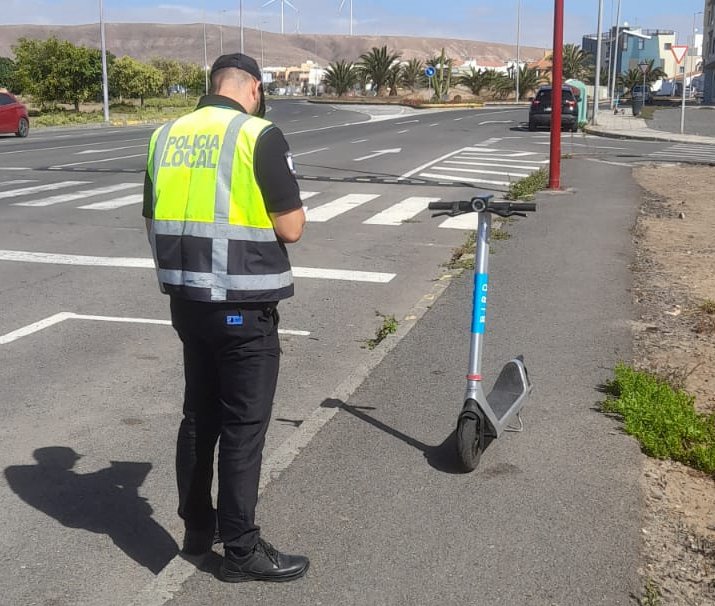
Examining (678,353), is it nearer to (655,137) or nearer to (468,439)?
(468,439)

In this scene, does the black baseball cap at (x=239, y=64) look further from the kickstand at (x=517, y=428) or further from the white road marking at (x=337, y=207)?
the white road marking at (x=337, y=207)

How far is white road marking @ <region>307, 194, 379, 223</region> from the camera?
1405cm

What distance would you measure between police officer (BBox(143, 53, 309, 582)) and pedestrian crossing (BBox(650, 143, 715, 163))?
23.5 metres

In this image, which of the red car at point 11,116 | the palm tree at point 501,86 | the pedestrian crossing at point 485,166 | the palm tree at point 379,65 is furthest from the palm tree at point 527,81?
the pedestrian crossing at point 485,166

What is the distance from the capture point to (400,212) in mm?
14609

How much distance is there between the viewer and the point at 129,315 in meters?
8.08

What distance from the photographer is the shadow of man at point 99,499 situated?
4027 mm

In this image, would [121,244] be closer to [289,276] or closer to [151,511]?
[151,511]

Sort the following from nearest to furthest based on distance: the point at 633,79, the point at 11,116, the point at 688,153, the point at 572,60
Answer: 1. the point at 688,153
2. the point at 11,116
3. the point at 633,79
4. the point at 572,60

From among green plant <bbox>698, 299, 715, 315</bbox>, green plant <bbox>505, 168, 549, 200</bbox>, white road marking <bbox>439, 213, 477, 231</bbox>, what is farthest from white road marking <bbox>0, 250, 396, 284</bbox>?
green plant <bbox>505, 168, 549, 200</bbox>

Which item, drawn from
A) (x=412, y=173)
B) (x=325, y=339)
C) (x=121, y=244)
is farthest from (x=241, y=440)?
(x=412, y=173)

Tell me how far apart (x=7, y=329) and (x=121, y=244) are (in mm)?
4004

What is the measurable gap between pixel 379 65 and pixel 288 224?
3373 inches

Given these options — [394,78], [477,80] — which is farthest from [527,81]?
[394,78]
